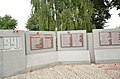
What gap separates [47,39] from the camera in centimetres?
1348

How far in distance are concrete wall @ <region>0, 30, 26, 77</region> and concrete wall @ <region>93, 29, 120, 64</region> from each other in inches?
183

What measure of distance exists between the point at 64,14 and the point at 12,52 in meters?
10.8

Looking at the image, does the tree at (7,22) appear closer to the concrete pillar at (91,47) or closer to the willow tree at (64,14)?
the willow tree at (64,14)

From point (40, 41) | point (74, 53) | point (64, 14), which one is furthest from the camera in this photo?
point (64, 14)

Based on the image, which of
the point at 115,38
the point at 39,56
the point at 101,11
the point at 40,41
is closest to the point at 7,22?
the point at 101,11

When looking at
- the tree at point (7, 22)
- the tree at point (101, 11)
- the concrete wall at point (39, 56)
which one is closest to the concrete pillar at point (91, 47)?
the concrete wall at point (39, 56)

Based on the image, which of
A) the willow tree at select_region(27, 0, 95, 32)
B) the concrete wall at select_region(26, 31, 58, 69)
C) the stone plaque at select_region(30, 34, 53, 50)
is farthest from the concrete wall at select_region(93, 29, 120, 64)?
the willow tree at select_region(27, 0, 95, 32)

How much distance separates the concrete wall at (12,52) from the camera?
10.2 metres

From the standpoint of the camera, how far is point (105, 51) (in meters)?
14.5

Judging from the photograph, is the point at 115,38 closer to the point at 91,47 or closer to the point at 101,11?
the point at 91,47

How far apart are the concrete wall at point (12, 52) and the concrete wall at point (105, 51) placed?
4636mm

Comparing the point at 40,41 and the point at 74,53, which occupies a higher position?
the point at 40,41

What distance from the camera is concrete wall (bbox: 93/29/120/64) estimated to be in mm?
14391

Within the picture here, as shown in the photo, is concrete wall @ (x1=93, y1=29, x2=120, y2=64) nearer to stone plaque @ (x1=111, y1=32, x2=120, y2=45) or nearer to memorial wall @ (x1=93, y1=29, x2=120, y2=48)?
memorial wall @ (x1=93, y1=29, x2=120, y2=48)
